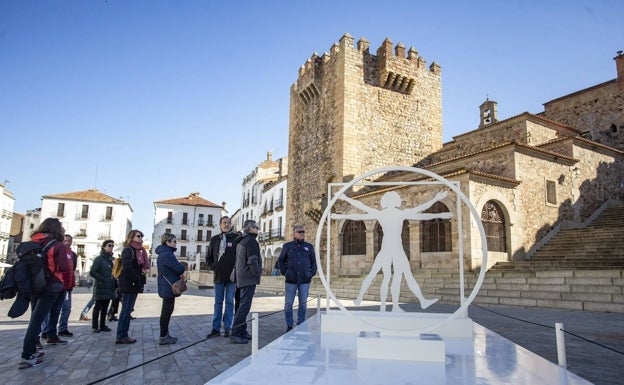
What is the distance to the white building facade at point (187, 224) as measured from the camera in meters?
52.8

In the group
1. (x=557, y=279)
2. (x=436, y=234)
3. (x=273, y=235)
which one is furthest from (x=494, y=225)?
(x=273, y=235)

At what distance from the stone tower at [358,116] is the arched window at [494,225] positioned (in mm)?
7685

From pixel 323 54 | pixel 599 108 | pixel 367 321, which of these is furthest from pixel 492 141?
pixel 367 321

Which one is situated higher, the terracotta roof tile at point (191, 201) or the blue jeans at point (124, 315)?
the terracotta roof tile at point (191, 201)

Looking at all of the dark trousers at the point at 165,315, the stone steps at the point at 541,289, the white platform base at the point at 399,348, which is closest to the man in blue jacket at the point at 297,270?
the dark trousers at the point at 165,315

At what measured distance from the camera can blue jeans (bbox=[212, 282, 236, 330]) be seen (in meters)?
6.03

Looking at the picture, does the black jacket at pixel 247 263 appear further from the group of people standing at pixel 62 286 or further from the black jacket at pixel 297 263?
the group of people standing at pixel 62 286

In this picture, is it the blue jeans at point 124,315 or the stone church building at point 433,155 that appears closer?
the blue jeans at point 124,315

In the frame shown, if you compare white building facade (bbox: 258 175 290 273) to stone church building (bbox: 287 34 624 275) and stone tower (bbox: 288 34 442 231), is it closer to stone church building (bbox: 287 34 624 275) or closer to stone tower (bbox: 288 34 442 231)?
stone church building (bbox: 287 34 624 275)

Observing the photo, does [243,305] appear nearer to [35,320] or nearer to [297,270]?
[297,270]

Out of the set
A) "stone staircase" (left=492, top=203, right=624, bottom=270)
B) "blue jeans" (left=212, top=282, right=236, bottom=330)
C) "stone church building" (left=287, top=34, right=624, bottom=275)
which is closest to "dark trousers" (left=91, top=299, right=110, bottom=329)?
"blue jeans" (left=212, top=282, right=236, bottom=330)

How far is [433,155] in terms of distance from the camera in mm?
24781

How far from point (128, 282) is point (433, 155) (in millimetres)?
21963

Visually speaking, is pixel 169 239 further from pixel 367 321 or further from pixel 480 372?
pixel 480 372
